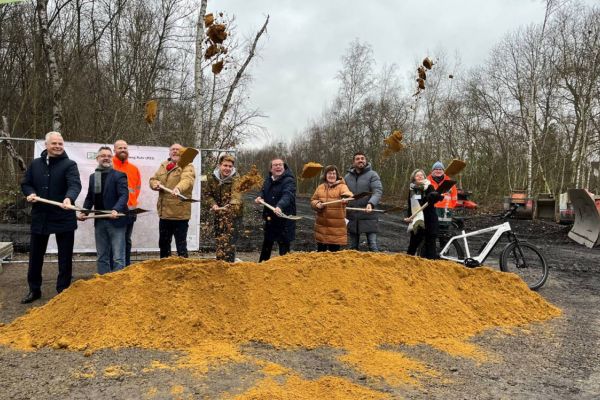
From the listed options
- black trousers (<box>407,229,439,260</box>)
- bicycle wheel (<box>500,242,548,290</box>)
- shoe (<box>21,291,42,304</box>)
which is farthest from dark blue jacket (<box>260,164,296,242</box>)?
bicycle wheel (<box>500,242,548,290</box>)

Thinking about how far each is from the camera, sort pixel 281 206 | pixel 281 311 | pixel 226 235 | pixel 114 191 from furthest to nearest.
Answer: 1. pixel 226 235
2. pixel 281 206
3. pixel 114 191
4. pixel 281 311

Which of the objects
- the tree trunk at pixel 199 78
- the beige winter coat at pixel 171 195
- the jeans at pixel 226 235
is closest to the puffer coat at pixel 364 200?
the jeans at pixel 226 235

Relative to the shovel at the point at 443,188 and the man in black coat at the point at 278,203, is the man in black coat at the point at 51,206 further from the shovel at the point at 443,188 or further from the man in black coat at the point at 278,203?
the shovel at the point at 443,188

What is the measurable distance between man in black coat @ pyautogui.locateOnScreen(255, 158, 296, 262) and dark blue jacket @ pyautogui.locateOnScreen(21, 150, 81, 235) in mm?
2237

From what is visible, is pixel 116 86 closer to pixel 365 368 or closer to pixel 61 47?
pixel 61 47

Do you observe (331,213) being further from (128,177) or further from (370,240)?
(128,177)

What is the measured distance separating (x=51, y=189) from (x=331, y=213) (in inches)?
132

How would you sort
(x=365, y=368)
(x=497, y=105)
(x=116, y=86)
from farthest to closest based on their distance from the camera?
1. (x=497, y=105)
2. (x=116, y=86)
3. (x=365, y=368)

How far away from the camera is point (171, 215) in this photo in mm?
6172

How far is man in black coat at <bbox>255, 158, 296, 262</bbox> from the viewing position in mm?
6164

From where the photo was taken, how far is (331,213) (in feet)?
20.3

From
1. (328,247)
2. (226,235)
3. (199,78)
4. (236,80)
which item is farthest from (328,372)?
(236,80)

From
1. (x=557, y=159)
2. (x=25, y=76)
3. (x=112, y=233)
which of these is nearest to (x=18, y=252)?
(x=112, y=233)

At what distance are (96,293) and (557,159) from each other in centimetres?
2563
